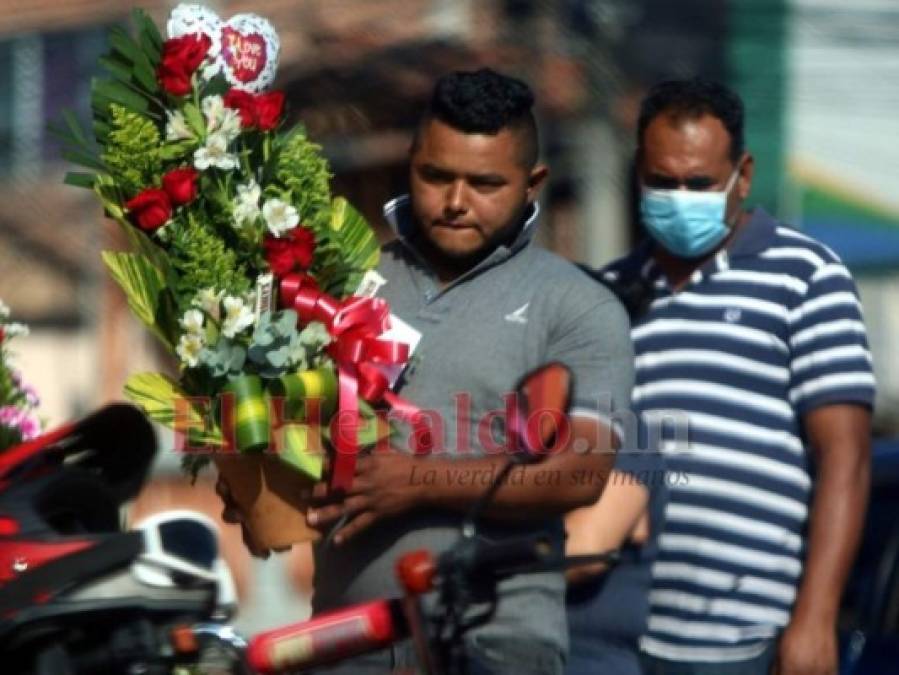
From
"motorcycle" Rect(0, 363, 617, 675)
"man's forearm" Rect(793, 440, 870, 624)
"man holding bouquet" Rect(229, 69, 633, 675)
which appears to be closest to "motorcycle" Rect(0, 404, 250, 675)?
"motorcycle" Rect(0, 363, 617, 675)

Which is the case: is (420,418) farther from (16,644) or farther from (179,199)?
(16,644)

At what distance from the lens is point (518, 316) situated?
4.13 meters

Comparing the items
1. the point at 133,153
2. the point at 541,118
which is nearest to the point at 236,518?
the point at 133,153

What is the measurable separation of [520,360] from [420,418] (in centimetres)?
Answer: 24

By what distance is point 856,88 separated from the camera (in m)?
13.6

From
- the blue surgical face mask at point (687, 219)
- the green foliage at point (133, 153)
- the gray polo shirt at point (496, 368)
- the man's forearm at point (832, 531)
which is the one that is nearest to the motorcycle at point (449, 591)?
the gray polo shirt at point (496, 368)

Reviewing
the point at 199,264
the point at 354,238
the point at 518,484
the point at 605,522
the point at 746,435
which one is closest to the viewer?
the point at 518,484

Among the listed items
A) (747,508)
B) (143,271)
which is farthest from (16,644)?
(747,508)

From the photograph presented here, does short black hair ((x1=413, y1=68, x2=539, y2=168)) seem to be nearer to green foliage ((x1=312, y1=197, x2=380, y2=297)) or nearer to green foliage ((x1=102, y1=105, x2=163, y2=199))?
green foliage ((x1=312, y1=197, x2=380, y2=297))

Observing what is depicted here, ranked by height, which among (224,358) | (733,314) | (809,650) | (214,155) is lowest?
(809,650)

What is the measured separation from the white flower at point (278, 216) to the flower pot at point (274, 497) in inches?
18.0

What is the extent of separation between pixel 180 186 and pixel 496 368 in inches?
28.7

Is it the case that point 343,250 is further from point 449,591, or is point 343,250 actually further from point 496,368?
point 449,591

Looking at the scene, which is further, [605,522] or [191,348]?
[605,522]
